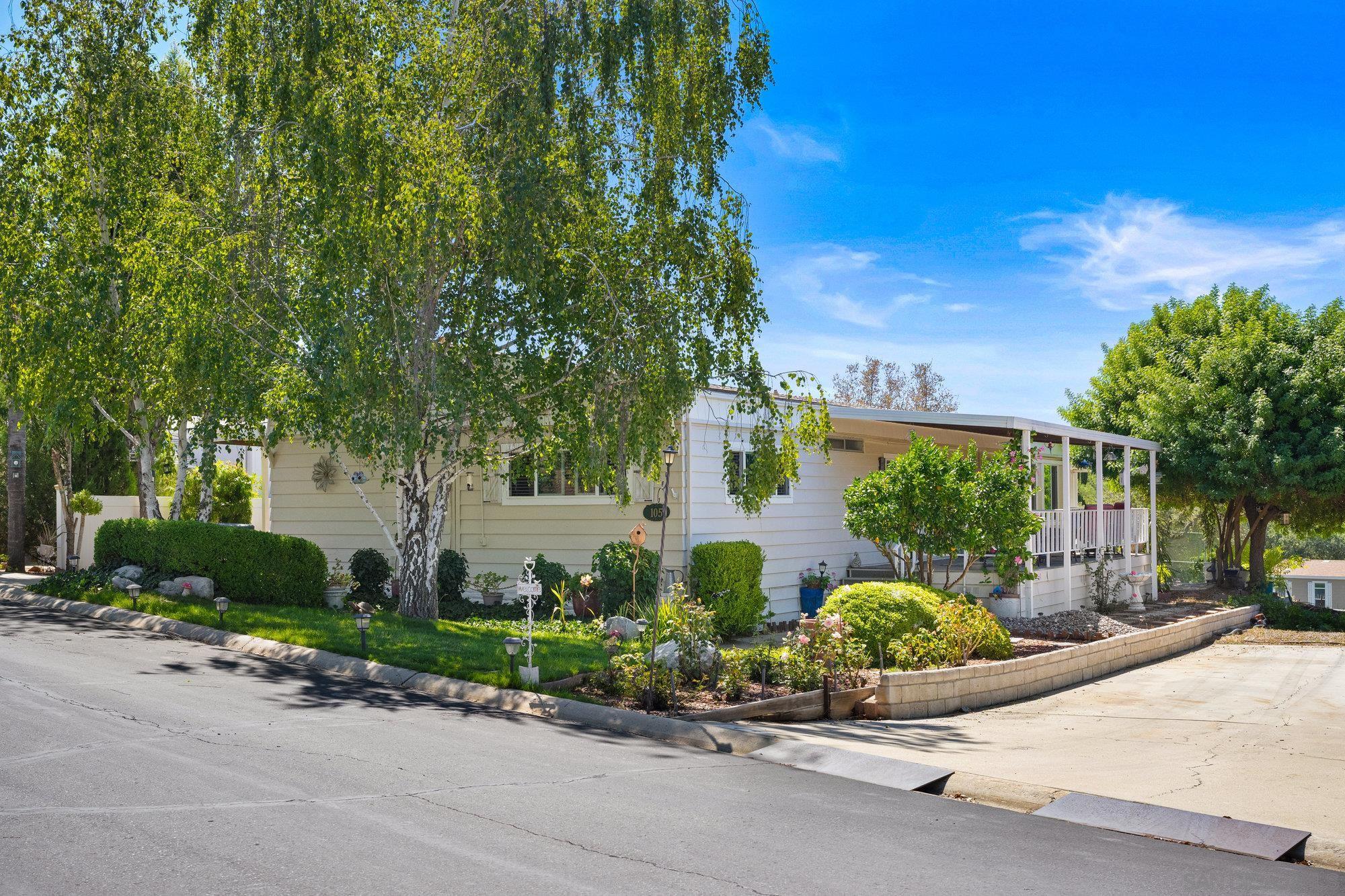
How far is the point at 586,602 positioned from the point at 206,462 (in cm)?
574

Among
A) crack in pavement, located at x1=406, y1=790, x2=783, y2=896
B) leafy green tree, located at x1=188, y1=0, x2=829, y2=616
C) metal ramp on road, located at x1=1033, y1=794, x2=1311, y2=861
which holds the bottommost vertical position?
metal ramp on road, located at x1=1033, y1=794, x2=1311, y2=861

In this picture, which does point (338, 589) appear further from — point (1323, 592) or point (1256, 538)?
point (1323, 592)

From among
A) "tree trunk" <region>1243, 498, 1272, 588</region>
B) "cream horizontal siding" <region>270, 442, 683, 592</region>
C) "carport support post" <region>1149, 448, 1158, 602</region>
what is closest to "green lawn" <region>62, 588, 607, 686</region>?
"cream horizontal siding" <region>270, 442, 683, 592</region>

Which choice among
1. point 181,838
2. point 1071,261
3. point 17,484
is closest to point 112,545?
point 17,484

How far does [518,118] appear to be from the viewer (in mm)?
11250

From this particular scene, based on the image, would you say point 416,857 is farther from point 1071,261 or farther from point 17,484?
point 1071,261

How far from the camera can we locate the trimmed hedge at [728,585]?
46.2 ft

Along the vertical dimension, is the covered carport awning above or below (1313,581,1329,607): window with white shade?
above

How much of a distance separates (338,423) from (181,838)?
26.0ft

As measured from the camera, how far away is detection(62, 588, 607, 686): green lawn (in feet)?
33.0

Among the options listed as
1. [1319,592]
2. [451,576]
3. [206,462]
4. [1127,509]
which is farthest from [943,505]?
[1319,592]

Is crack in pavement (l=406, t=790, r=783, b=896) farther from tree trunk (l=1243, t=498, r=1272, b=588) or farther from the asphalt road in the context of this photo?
tree trunk (l=1243, t=498, r=1272, b=588)

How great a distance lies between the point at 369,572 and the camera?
16812mm

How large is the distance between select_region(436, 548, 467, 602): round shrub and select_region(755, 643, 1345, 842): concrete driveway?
26.5 ft
